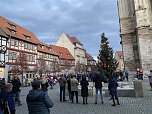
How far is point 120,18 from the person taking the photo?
1361 inches

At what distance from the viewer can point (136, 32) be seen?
98.2 feet

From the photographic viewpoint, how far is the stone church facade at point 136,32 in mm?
28062

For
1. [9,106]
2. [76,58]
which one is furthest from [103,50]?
[76,58]

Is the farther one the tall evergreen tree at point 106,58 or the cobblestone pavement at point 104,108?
the tall evergreen tree at point 106,58

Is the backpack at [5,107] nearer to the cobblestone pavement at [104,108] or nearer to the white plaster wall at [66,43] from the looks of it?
the cobblestone pavement at [104,108]

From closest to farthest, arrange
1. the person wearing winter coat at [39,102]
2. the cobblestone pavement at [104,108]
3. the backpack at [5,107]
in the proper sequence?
1. the person wearing winter coat at [39,102]
2. the backpack at [5,107]
3. the cobblestone pavement at [104,108]

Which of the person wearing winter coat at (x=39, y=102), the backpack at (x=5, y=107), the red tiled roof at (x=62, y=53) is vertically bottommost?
the backpack at (x=5, y=107)

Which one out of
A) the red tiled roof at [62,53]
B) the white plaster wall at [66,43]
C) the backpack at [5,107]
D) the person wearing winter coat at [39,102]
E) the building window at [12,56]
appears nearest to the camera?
the person wearing winter coat at [39,102]

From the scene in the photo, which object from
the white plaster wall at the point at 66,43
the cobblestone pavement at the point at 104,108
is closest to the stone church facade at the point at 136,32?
the cobblestone pavement at the point at 104,108

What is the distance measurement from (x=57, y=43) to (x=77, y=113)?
255ft

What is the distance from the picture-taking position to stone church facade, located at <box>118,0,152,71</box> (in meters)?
28.1

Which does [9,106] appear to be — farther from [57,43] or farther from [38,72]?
[57,43]

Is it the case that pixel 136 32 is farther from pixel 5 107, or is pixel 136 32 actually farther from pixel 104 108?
pixel 5 107

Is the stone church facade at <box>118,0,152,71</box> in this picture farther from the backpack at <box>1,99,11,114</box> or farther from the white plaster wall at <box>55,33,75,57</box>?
the white plaster wall at <box>55,33,75,57</box>
